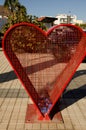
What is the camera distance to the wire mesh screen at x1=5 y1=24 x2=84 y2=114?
5414mm

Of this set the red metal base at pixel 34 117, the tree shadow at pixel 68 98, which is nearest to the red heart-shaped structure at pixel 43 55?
the red metal base at pixel 34 117

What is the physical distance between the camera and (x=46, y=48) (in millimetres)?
5703

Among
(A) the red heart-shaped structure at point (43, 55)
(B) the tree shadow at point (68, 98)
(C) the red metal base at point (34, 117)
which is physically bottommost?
(B) the tree shadow at point (68, 98)

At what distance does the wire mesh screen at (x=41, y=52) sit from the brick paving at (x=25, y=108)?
21.2 inches

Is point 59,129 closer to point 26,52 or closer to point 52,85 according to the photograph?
point 52,85

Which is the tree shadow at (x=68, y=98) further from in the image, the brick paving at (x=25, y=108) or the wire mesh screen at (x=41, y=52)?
the wire mesh screen at (x=41, y=52)

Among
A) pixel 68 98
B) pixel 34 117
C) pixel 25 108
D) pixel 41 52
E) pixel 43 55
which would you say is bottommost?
pixel 68 98

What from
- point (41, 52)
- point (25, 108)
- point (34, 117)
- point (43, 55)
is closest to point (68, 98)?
point (25, 108)

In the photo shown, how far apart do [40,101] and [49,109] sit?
28 centimetres

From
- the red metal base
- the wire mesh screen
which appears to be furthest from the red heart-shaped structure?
the red metal base

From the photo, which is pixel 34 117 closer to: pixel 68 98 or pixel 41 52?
pixel 41 52

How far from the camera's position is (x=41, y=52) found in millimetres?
5723

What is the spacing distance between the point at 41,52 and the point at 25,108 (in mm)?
1658

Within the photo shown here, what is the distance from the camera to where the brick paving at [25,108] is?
5465 millimetres
